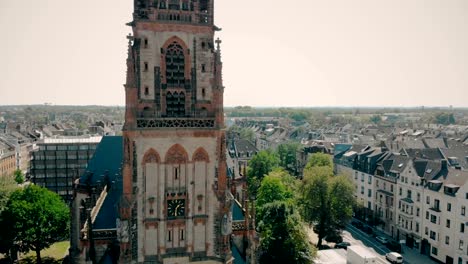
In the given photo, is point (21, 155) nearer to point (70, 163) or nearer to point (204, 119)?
point (70, 163)

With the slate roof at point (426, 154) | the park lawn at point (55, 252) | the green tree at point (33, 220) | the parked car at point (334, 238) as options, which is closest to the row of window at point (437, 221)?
the parked car at point (334, 238)

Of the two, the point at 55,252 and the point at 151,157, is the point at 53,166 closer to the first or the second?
the point at 55,252

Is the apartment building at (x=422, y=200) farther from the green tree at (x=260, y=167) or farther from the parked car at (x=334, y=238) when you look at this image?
the green tree at (x=260, y=167)

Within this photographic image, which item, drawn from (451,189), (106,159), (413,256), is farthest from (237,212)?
(413,256)

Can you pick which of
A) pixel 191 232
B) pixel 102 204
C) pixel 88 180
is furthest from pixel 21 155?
pixel 191 232

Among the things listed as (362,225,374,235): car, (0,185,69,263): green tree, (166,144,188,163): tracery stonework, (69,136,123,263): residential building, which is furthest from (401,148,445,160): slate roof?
(0,185,69,263): green tree
